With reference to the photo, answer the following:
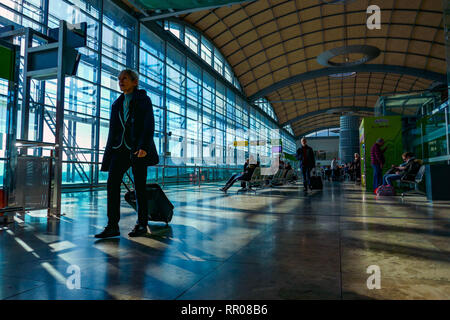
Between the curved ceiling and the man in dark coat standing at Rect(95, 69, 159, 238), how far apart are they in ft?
60.2

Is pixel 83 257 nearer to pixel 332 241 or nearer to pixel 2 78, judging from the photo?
pixel 332 241

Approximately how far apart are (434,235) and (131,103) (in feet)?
10.9

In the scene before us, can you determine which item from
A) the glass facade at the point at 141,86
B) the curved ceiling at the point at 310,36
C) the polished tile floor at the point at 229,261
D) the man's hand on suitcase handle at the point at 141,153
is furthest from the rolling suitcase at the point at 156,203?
the curved ceiling at the point at 310,36

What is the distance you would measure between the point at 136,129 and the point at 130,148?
201mm

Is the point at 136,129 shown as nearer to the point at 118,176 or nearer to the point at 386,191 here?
the point at 118,176

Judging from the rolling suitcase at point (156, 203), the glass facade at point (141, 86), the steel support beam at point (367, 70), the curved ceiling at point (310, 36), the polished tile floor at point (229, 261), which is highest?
the curved ceiling at point (310, 36)

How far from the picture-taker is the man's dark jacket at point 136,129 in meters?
3.12

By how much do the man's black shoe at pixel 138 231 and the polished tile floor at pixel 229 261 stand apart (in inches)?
2.6

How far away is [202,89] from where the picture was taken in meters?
22.4

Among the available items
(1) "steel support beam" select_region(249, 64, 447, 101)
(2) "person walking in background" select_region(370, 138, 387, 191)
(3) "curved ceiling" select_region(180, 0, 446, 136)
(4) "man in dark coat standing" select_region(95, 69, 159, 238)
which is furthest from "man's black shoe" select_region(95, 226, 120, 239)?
(1) "steel support beam" select_region(249, 64, 447, 101)

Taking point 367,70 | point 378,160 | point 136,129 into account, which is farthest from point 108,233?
point 367,70

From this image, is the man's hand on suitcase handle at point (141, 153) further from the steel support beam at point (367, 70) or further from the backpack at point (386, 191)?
the steel support beam at point (367, 70)

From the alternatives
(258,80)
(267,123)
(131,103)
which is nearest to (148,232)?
(131,103)

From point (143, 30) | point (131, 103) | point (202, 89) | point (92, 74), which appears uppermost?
point (143, 30)
